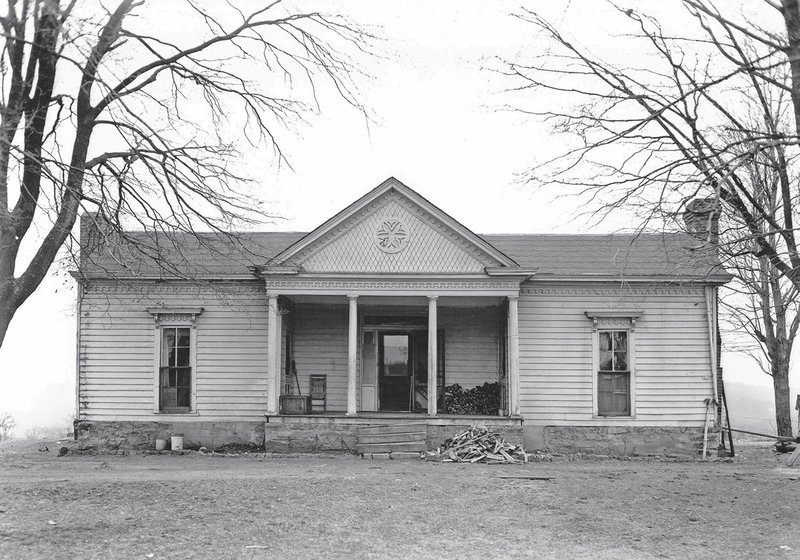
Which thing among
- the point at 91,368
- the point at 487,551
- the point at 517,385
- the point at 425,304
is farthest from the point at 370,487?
the point at 91,368

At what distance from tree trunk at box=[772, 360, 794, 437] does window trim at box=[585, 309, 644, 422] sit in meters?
10.0

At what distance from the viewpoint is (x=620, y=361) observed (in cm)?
2002

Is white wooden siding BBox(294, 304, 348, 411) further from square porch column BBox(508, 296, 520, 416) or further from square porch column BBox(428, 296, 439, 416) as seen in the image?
square porch column BBox(508, 296, 520, 416)

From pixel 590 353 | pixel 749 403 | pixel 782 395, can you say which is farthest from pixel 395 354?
pixel 749 403

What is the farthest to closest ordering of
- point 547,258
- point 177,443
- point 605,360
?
1. point 547,258
2. point 605,360
3. point 177,443

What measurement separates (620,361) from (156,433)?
1158cm

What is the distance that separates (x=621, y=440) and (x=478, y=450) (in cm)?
404

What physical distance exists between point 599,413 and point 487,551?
1145 centimetres

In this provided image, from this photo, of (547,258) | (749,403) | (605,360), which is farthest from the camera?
(749,403)

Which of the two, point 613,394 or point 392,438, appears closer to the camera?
point 392,438

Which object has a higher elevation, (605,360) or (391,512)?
(605,360)

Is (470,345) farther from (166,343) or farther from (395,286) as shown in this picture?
(166,343)

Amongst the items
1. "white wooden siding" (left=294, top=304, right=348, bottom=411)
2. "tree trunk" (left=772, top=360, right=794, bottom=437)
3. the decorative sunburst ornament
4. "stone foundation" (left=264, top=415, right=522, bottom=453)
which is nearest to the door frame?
"white wooden siding" (left=294, top=304, right=348, bottom=411)

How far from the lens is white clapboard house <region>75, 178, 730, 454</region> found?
62.5ft
